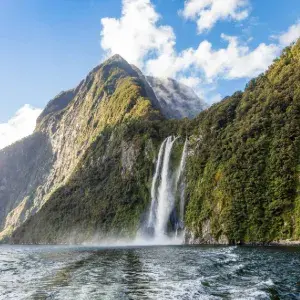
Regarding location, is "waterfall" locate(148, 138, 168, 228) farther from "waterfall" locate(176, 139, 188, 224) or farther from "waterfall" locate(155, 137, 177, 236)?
"waterfall" locate(176, 139, 188, 224)

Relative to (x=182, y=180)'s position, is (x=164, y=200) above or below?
below

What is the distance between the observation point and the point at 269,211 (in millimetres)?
64312

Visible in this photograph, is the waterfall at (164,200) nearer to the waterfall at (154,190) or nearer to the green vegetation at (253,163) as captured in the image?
the waterfall at (154,190)

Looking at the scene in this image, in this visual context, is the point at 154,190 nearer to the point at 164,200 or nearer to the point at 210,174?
the point at 164,200

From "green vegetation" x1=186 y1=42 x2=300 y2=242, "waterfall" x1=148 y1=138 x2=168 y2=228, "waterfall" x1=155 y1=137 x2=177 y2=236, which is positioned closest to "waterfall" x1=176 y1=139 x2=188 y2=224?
"green vegetation" x1=186 y1=42 x2=300 y2=242

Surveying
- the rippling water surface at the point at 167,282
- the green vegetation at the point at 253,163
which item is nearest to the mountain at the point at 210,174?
the green vegetation at the point at 253,163

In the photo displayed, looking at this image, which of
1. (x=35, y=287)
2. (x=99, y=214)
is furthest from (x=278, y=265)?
(x=99, y=214)

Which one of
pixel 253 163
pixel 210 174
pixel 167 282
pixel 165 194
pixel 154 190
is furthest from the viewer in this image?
pixel 154 190

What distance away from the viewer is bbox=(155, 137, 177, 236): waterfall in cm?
9150

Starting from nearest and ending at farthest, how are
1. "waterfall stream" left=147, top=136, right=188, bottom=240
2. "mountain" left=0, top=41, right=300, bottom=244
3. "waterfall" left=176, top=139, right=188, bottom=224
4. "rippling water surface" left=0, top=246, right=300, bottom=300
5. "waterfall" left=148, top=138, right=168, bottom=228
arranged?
"rippling water surface" left=0, top=246, right=300, bottom=300, "mountain" left=0, top=41, right=300, bottom=244, "waterfall" left=176, top=139, right=188, bottom=224, "waterfall stream" left=147, top=136, right=188, bottom=240, "waterfall" left=148, top=138, right=168, bottom=228

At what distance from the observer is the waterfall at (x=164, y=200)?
91.5 meters

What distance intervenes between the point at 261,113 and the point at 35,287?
6321cm

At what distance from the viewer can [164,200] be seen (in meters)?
95.4

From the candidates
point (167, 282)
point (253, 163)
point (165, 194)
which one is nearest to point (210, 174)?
point (253, 163)
